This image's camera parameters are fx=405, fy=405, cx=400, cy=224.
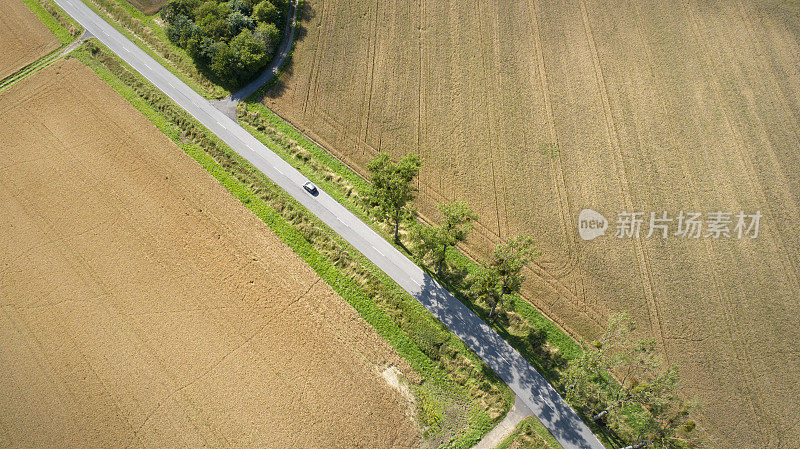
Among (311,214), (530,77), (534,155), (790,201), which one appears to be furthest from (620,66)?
(311,214)

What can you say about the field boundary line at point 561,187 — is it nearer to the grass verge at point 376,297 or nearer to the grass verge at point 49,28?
the grass verge at point 376,297

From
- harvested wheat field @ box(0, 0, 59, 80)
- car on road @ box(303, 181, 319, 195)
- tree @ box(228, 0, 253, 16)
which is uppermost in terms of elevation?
tree @ box(228, 0, 253, 16)

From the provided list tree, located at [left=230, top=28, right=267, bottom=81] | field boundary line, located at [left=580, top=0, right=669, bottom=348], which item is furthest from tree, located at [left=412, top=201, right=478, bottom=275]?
tree, located at [left=230, top=28, right=267, bottom=81]

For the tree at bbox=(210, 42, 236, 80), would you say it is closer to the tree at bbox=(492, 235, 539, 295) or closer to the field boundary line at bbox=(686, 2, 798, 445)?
the tree at bbox=(492, 235, 539, 295)

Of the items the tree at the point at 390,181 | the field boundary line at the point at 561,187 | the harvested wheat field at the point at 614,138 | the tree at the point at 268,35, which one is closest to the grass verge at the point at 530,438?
the harvested wheat field at the point at 614,138

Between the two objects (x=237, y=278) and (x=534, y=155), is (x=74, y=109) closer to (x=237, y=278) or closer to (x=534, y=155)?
(x=237, y=278)

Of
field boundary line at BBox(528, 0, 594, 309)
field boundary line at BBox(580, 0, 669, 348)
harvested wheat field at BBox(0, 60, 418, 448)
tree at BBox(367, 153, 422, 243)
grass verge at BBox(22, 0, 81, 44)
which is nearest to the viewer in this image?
harvested wheat field at BBox(0, 60, 418, 448)
